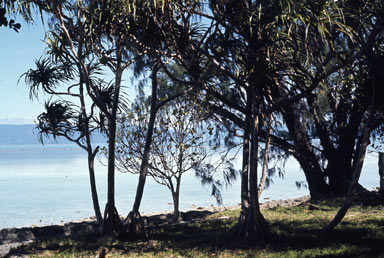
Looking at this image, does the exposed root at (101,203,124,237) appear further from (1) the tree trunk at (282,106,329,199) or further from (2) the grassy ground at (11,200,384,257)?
(1) the tree trunk at (282,106,329,199)

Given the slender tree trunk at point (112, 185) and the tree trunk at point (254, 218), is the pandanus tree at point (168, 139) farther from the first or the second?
the tree trunk at point (254, 218)

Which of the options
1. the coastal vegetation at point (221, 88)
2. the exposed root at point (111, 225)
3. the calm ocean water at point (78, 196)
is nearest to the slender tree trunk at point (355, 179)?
the coastal vegetation at point (221, 88)

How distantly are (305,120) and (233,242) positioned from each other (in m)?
5.55

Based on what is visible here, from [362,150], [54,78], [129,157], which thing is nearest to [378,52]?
[362,150]

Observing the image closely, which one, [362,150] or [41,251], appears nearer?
[362,150]

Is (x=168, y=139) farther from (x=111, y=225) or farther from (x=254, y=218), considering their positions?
(x=254, y=218)

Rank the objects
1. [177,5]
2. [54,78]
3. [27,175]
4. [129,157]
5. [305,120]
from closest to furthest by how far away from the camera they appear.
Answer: [177,5]
[54,78]
[129,157]
[305,120]
[27,175]

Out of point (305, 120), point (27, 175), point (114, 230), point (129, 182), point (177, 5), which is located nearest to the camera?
point (177, 5)

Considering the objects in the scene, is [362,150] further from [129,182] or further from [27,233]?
[129,182]

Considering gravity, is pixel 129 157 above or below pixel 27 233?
above

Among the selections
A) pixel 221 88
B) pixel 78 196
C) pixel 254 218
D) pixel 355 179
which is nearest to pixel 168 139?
pixel 221 88

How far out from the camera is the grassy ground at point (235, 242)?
19.6ft

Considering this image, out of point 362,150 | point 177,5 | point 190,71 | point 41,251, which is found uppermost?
point 177,5

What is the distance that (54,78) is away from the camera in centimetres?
828
